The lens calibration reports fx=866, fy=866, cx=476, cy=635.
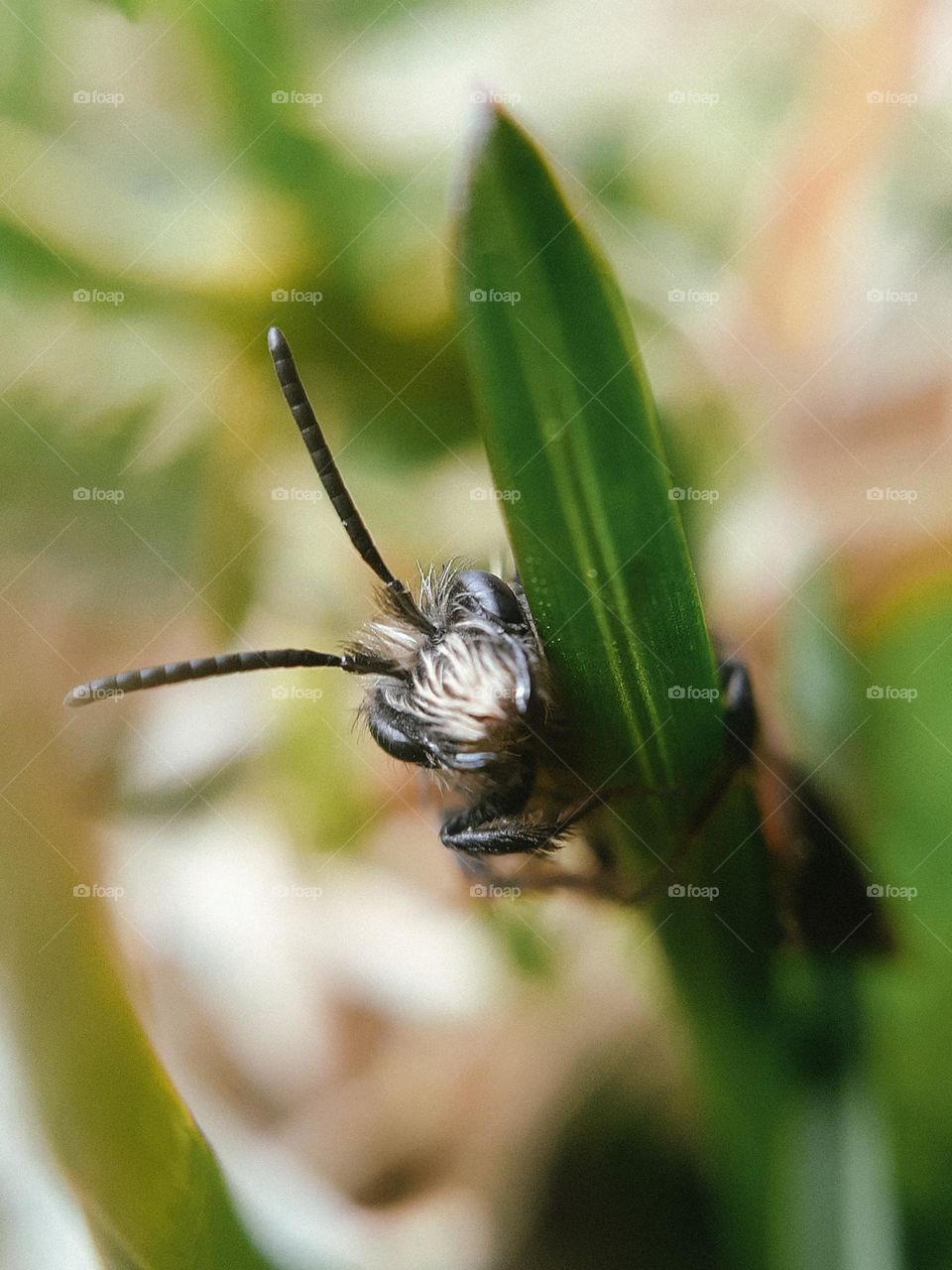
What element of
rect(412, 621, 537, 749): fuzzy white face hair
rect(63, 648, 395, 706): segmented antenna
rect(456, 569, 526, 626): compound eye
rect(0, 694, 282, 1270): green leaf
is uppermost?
rect(456, 569, 526, 626): compound eye

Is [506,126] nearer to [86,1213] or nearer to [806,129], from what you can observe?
[806,129]

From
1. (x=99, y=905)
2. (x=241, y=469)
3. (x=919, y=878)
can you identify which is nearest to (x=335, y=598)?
(x=241, y=469)

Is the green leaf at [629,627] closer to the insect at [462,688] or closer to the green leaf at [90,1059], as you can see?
the insect at [462,688]

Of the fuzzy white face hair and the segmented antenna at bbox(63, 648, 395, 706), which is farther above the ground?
the fuzzy white face hair

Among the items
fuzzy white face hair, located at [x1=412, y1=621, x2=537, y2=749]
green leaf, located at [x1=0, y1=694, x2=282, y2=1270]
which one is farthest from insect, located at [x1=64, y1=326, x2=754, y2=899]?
green leaf, located at [x1=0, y1=694, x2=282, y2=1270]

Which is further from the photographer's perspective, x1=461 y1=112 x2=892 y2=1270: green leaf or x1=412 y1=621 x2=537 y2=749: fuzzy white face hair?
x1=412 y1=621 x2=537 y2=749: fuzzy white face hair

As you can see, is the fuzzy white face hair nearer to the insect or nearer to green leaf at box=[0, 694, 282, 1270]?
the insect

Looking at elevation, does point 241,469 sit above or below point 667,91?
below
